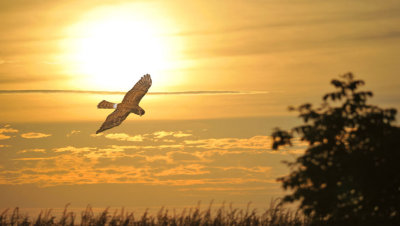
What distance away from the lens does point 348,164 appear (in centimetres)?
2548

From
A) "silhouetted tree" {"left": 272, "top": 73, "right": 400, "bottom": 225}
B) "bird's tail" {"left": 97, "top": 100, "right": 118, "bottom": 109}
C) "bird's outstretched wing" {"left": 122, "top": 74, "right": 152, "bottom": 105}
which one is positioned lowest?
"silhouetted tree" {"left": 272, "top": 73, "right": 400, "bottom": 225}

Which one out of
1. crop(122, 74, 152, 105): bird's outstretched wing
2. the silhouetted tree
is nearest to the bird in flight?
crop(122, 74, 152, 105): bird's outstretched wing

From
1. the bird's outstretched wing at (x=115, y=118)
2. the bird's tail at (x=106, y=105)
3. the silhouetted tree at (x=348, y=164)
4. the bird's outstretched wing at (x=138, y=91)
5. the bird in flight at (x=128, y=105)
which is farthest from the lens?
the bird's outstretched wing at (x=138, y=91)

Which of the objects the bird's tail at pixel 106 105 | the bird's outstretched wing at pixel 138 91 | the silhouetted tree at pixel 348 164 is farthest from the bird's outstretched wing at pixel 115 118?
the silhouetted tree at pixel 348 164

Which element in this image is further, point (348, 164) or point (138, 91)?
point (138, 91)

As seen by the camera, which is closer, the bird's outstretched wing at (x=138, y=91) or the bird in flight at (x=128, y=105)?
the bird in flight at (x=128, y=105)

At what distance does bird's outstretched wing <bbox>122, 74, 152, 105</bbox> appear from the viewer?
42.8 metres

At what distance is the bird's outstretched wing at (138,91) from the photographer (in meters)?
42.8

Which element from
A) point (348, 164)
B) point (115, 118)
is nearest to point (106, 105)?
point (115, 118)

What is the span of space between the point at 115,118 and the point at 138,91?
3.37 meters

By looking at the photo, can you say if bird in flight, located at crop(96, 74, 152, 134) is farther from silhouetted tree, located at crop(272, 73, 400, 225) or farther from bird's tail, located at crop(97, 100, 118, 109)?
silhouetted tree, located at crop(272, 73, 400, 225)

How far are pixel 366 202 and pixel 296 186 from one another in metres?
2.79

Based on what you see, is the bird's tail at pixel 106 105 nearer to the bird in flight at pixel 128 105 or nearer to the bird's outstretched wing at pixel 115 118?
the bird in flight at pixel 128 105

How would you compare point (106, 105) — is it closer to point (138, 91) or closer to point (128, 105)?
point (128, 105)
